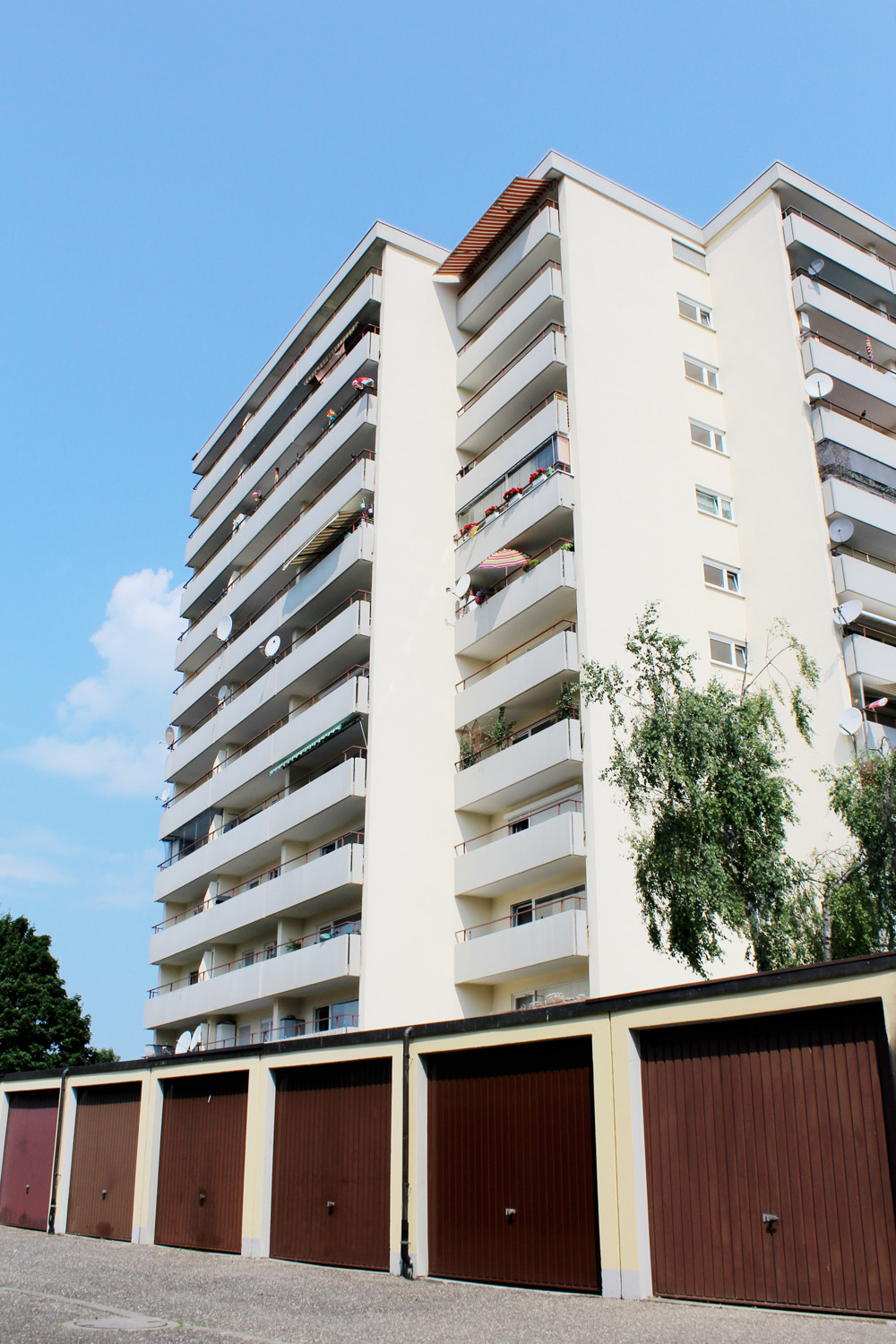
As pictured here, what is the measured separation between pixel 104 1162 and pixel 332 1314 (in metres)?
13.2

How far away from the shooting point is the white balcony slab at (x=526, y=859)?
27.7 meters

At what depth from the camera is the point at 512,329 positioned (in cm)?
3569

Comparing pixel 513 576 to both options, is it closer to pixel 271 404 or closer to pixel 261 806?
pixel 261 806

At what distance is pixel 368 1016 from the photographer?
28.6 metres

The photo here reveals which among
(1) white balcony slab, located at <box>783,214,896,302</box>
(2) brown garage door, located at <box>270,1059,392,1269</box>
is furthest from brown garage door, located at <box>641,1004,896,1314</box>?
(1) white balcony slab, located at <box>783,214,896,302</box>

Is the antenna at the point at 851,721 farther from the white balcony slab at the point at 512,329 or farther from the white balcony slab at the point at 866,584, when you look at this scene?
the white balcony slab at the point at 512,329

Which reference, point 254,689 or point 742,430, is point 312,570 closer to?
point 254,689

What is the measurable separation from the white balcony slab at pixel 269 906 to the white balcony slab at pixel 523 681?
17.6ft

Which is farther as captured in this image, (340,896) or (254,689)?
(254,689)

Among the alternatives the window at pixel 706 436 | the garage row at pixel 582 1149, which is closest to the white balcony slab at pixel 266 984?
the garage row at pixel 582 1149

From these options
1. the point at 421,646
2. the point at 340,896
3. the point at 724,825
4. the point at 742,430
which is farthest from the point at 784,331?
the point at 340,896

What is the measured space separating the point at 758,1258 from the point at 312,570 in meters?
28.2

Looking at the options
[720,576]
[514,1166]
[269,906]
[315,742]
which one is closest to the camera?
[514,1166]

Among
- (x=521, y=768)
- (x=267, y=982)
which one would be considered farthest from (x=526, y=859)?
(x=267, y=982)
